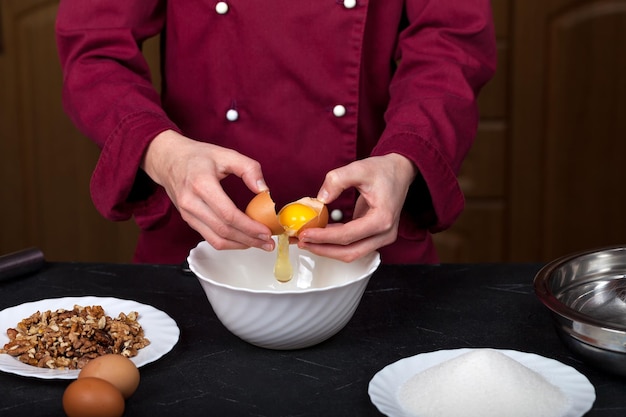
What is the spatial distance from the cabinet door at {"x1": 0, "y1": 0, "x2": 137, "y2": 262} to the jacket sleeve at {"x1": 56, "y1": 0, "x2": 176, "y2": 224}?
1293 millimetres

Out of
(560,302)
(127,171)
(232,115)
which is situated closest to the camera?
(560,302)

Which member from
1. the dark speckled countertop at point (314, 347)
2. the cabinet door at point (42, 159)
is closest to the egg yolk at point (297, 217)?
the dark speckled countertop at point (314, 347)

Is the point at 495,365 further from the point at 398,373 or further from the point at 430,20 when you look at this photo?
the point at 430,20

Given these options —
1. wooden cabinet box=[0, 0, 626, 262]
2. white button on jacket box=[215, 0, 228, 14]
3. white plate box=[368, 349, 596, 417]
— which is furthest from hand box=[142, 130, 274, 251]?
wooden cabinet box=[0, 0, 626, 262]

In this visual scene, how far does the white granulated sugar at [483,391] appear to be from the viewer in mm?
915

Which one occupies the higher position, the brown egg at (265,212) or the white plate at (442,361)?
the brown egg at (265,212)

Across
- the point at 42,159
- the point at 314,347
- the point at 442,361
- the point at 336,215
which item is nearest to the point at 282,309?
the point at 314,347

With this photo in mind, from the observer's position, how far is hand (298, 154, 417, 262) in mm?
1087

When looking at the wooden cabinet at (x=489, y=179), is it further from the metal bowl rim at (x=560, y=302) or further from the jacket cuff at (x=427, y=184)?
the metal bowl rim at (x=560, y=302)

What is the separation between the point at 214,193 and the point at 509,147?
67.9 inches

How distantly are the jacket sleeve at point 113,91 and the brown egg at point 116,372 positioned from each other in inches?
13.9

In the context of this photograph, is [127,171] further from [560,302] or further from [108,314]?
[560,302]

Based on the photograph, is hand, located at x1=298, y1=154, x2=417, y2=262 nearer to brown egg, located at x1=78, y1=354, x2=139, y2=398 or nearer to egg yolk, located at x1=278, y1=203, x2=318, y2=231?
egg yolk, located at x1=278, y1=203, x2=318, y2=231

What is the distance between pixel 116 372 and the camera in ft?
3.12
